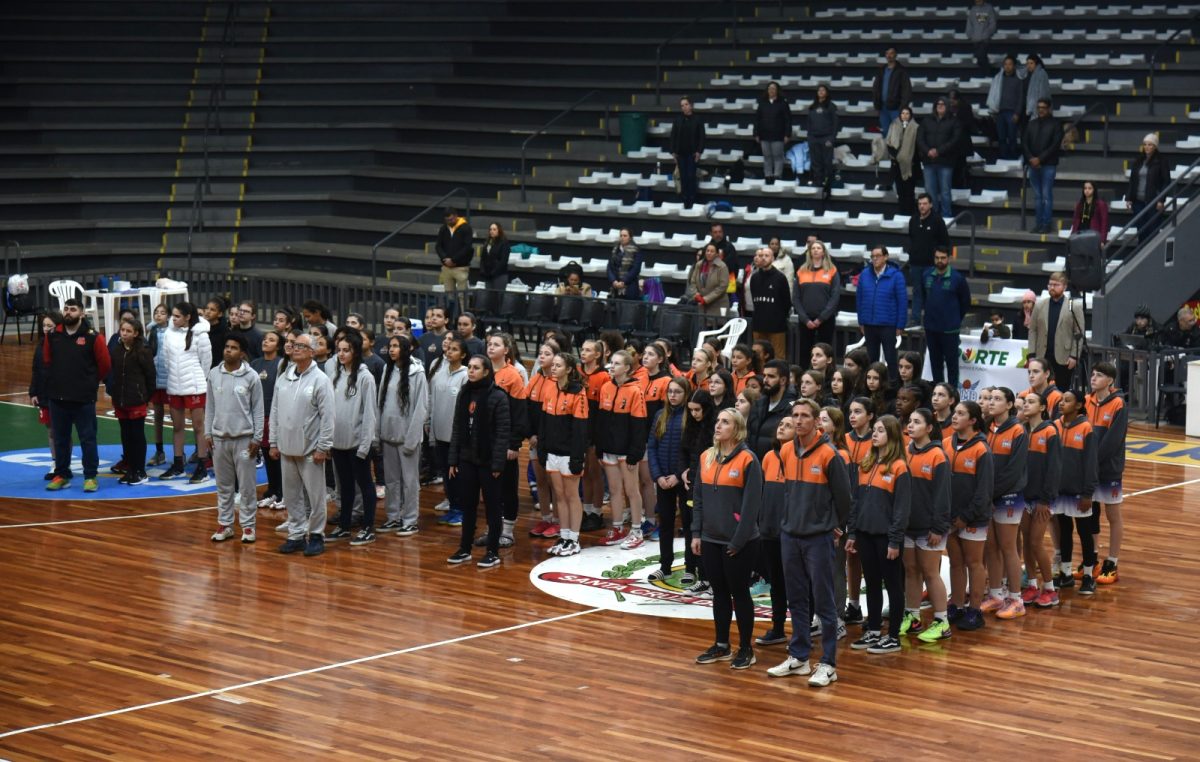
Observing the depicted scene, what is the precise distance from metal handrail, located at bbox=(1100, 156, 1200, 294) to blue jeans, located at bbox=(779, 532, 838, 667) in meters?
11.2

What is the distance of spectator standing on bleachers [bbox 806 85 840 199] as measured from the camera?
24234 millimetres

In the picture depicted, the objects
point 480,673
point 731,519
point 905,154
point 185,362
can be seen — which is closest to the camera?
point 731,519

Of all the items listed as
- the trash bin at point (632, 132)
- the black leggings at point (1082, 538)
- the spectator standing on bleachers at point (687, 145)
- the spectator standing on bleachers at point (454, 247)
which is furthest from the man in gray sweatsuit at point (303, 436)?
the trash bin at point (632, 132)

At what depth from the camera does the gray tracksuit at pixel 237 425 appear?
13.2 metres

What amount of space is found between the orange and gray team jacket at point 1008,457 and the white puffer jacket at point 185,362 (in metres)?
7.61

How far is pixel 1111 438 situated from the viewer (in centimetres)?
1205

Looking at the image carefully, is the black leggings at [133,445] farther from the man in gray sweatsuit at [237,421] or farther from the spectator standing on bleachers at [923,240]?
the spectator standing on bleachers at [923,240]

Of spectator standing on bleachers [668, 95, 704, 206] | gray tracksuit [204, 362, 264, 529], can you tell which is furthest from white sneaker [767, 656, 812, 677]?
spectator standing on bleachers [668, 95, 704, 206]

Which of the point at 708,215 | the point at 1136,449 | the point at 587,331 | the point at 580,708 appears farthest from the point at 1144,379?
the point at 580,708

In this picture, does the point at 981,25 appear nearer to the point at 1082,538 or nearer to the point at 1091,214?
the point at 1091,214

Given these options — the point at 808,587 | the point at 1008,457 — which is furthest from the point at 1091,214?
the point at 808,587

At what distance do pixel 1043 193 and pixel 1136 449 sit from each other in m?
5.91

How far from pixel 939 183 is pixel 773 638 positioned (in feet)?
45.0

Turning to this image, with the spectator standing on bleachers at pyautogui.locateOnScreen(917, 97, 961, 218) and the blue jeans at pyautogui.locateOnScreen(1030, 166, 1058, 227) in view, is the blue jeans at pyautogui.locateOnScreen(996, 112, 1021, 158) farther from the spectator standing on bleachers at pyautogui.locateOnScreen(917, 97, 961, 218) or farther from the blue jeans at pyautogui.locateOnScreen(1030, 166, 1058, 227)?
the blue jeans at pyautogui.locateOnScreen(1030, 166, 1058, 227)
